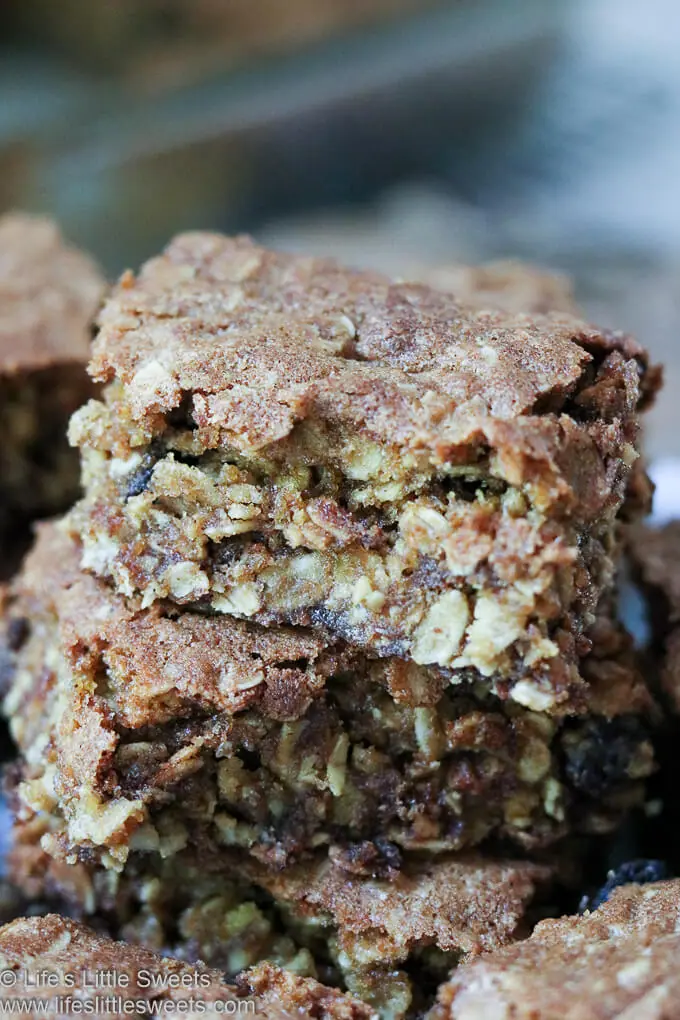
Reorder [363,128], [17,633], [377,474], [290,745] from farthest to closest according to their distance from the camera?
[363,128]
[17,633]
[290,745]
[377,474]

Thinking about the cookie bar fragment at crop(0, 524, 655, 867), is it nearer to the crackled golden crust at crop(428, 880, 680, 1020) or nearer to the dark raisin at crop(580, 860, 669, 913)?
the dark raisin at crop(580, 860, 669, 913)

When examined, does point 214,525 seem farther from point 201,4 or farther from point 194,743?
point 201,4

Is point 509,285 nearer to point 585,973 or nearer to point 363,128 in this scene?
point 585,973

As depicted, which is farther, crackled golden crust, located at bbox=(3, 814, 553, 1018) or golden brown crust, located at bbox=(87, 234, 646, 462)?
crackled golden crust, located at bbox=(3, 814, 553, 1018)

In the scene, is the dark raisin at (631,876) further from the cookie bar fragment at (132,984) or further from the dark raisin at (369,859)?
the cookie bar fragment at (132,984)

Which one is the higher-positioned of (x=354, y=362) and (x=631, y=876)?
(x=354, y=362)

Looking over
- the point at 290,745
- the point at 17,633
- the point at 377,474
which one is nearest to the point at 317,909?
the point at 290,745

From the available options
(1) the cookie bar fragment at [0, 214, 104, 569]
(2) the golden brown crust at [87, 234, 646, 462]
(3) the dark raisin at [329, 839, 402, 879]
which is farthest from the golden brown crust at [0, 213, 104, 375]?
(3) the dark raisin at [329, 839, 402, 879]
